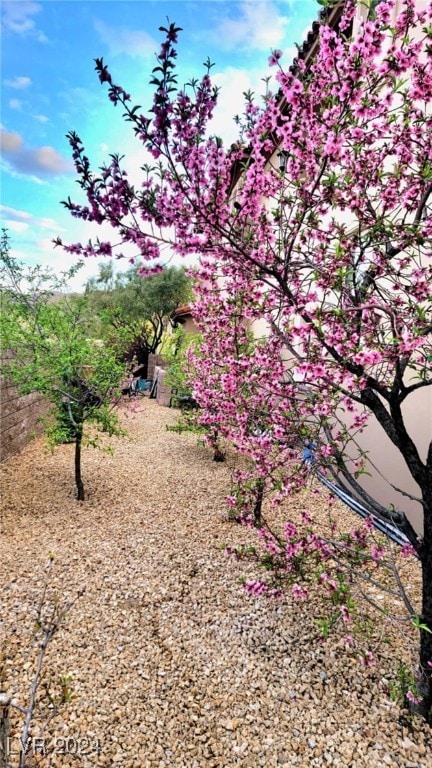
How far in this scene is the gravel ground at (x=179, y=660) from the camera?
6.90 feet

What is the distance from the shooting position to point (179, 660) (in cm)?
265

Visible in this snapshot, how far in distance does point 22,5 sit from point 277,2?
2325 mm

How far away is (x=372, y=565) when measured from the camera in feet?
12.6

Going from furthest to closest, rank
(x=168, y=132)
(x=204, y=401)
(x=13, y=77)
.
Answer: (x=204, y=401) < (x=13, y=77) < (x=168, y=132)

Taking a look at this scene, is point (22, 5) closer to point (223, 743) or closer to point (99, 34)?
point (99, 34)

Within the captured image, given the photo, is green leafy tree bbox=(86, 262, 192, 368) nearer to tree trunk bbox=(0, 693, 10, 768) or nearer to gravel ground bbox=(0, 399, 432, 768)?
gravel ground bbox=(0, 399, 432, 768)

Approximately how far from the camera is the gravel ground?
210 cm

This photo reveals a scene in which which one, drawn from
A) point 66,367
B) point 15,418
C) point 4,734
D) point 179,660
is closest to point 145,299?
point 15,418

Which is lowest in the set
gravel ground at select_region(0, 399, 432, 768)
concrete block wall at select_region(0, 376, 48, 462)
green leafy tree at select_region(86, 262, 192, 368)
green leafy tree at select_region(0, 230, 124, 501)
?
gravel ground at select_region(0, 399, 432, 768)

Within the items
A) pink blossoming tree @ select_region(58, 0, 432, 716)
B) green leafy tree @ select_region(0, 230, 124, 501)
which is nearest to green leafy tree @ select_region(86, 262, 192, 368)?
green leafy tree @ select_region(0, 230, 124, 501)

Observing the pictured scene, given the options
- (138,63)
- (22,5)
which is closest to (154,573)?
(138,63)

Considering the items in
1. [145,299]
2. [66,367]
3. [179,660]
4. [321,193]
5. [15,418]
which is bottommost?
[179,660]

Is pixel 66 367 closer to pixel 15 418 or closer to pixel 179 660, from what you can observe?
pixel 15 418

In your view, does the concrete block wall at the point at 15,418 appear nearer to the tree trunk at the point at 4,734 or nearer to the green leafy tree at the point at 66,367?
the green leafy tree at the point at 66,367
